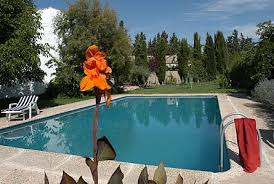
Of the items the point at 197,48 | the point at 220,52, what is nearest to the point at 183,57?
the point at 197,48

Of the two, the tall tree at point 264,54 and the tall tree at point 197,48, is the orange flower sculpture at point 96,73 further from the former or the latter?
the tall tree at point 197,48

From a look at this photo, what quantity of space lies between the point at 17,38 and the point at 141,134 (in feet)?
19.9

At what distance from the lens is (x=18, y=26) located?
13.2 metres

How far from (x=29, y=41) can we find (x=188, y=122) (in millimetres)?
7615

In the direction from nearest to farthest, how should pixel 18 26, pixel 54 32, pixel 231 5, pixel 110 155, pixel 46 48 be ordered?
pixel 110 155 → pixel 18 26 → pixel 46 48 → pixel 231 5 → pixel 54 32

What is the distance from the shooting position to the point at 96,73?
1067 mm

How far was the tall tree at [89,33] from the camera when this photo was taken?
22.5m

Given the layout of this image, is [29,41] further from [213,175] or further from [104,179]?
[213,175]

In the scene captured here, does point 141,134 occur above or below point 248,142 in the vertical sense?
below

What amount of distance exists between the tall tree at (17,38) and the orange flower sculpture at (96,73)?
1203cm

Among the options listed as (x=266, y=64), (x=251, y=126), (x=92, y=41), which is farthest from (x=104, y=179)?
(x=92, y=41)

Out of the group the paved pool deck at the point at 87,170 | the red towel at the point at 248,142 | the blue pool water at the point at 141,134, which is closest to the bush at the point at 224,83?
the blue pool water at the point at 141,134

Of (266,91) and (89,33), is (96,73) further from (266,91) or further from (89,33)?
(89,33)

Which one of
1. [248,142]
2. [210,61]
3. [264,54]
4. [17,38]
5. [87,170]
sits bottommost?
[87,170]
